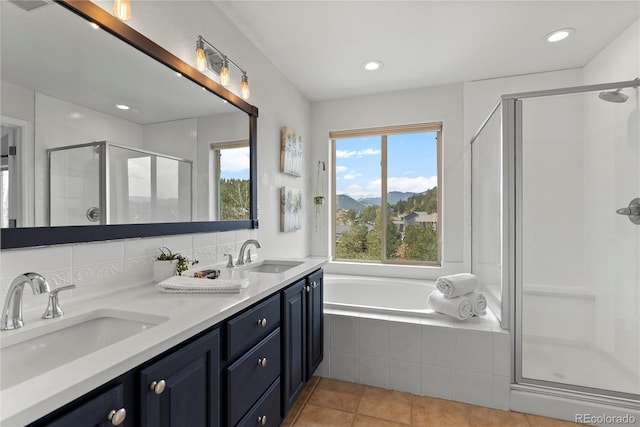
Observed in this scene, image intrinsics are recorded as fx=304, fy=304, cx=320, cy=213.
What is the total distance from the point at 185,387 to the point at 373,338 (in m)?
1.51

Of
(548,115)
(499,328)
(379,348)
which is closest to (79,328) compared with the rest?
(379,348)

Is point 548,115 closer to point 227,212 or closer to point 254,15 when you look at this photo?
point 254,15

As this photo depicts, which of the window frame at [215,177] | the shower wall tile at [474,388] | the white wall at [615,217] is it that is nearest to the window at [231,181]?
the window frame at [215,177]

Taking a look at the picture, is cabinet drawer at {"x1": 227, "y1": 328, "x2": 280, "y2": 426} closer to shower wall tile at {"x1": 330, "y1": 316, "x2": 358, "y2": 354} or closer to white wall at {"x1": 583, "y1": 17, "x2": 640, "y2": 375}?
shower wall tile at {"x1": 330, "y1": 316, "x2": 358, "y2": 354}

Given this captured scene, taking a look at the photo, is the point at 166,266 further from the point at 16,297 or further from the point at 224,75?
the point at 224,75

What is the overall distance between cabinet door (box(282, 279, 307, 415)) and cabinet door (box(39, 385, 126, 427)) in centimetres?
89

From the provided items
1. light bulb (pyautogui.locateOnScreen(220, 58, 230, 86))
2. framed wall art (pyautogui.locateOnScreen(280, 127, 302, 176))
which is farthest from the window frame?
framed wall art (pyautogui.locateOnScreen(280, 127, 302, 176))

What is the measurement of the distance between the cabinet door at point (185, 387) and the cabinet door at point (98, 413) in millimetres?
66

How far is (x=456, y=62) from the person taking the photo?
8.72 ft

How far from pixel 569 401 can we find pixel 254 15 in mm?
3106

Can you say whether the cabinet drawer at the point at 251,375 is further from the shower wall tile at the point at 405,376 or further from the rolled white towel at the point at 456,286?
the rolled white towel at the point at 456,286

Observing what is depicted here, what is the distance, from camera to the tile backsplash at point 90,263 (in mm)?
993

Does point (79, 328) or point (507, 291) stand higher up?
point (79, 328)

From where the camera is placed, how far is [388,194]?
3.45 meters
